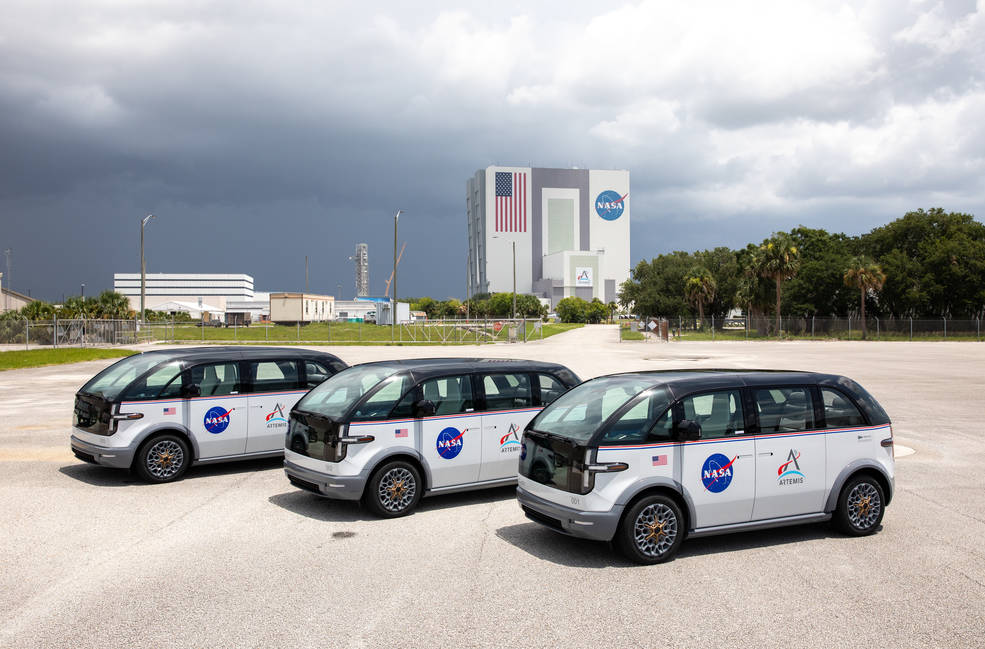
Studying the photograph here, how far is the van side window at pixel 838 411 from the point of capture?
23.3 feet

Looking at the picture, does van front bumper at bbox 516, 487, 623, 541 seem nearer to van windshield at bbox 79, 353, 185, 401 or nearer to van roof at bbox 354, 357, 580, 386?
van roof at bbox 354, 357, 580, 386

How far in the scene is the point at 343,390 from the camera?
27.6 ft

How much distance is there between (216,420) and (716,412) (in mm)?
6451

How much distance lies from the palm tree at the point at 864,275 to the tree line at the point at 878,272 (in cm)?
9

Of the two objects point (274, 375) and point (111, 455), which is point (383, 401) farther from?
point (111, 455)

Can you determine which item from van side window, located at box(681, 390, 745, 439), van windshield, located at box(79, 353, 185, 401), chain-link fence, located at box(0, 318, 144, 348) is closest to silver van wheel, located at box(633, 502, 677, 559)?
van side window, located at box(681, 390, 745, 439)

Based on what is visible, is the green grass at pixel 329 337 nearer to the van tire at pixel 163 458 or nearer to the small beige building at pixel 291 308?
the small beige building at pixel 291 308

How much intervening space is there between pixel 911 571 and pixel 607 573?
255 cm

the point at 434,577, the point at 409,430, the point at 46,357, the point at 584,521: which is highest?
the point at 409,430

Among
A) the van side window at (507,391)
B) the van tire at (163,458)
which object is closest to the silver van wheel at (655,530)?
the van side window at (507,391)

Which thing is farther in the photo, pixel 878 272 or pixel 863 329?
pixel 878 272

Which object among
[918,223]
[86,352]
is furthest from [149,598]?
[918,223]

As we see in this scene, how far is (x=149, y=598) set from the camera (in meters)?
5.62

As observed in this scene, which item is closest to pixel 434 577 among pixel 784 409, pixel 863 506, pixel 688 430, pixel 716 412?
pixel 688 430
